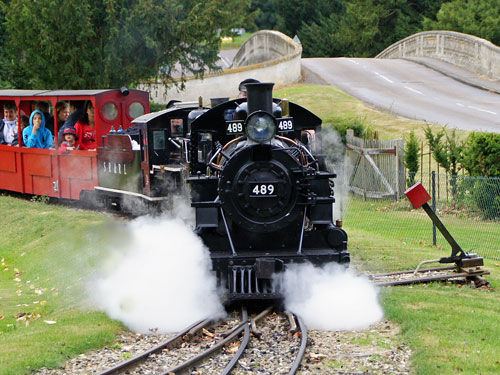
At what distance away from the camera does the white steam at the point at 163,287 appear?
8.80 m

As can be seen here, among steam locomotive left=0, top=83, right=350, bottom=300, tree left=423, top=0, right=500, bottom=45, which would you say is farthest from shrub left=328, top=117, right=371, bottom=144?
tree left=423, top=0, right=500, bottom=45

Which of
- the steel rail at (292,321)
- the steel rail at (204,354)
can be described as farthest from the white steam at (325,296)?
the steel rail at (204,354)

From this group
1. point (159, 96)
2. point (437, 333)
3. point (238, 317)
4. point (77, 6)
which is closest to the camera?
point (437, 333)

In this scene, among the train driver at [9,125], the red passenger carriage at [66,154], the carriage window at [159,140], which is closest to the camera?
the carriage window at [159,140]

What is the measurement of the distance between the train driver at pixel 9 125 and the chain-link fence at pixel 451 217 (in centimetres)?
895

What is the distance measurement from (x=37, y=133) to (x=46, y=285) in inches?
296

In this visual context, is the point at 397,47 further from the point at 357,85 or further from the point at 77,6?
the point at 77,6

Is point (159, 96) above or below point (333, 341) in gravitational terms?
above

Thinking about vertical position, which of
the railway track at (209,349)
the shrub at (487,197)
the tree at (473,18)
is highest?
the tree at (473,18)

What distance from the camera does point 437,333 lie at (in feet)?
25.8

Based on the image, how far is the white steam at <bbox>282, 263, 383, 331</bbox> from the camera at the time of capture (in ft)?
28.6

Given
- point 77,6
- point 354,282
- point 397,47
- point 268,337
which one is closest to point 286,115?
point 354,282

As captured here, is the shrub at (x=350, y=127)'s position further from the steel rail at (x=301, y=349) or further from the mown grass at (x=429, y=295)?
the steel rail at (x=301, y=349)

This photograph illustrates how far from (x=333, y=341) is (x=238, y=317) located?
4.81 feet
